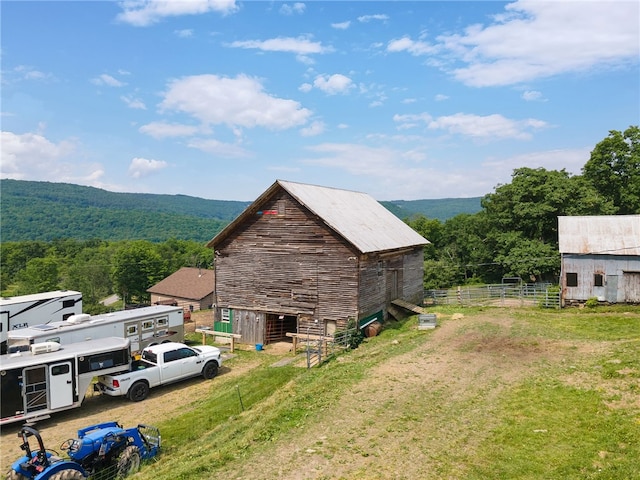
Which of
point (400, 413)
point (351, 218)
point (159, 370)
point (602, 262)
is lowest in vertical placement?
point (159, 370)

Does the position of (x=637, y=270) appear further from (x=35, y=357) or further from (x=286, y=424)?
(x=35, y=357)

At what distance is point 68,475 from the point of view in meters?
10.4

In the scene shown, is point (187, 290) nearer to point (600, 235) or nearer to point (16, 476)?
point (600, 235)

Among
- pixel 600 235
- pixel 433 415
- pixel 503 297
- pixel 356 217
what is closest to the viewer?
pixel 433 415

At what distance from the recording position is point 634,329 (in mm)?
22000

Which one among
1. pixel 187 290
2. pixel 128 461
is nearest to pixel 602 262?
pixel 128 461

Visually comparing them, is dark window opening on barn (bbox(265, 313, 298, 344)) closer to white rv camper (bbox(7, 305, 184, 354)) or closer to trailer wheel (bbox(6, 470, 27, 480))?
white rv camper (bbox(7, 305, 184, 354))

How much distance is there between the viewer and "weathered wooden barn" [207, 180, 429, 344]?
996 inches

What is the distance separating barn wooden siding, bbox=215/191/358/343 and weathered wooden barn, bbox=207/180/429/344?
56 millimetres

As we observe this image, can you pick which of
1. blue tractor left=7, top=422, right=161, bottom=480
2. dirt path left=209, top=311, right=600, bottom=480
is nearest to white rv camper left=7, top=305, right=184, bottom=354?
blue tractor left=7, top=422, right=161, bottom=480

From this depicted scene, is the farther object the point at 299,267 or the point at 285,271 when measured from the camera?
the point at 285,271

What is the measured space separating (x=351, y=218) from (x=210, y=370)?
13.0 metres

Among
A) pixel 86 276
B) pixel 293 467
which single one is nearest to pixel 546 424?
pixel 293 467

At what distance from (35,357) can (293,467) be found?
1168 cm
